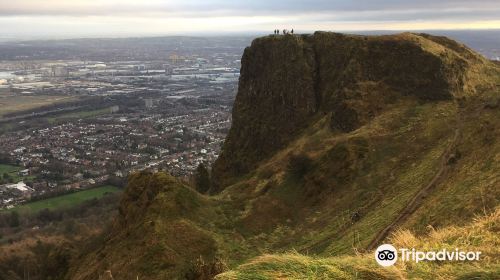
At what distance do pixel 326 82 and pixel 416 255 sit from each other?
46103mm

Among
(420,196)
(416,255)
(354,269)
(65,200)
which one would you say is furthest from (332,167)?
(65,200)

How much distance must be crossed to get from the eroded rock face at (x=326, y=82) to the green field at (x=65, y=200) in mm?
60361

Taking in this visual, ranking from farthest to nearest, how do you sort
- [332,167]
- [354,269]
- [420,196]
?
1. [332,167]
2. [420,196]
3. [354,269]

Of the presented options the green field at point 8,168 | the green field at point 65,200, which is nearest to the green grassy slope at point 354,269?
the green field at point 65,200

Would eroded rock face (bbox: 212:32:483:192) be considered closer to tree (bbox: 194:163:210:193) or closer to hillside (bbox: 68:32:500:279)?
hillside (bbox: 68:32:500:279)

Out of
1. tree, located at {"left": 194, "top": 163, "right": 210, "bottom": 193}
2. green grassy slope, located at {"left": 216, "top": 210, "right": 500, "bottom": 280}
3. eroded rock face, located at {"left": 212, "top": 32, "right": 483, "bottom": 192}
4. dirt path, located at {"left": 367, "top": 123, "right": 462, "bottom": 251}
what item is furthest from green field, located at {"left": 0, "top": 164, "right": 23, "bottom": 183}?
green grassy slope, located at {"left": 216, "top": 210, "right": 500, "bottom": 280}

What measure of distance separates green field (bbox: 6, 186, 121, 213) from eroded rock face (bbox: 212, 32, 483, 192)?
60.4m

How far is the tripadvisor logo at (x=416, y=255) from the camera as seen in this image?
925 centimetres

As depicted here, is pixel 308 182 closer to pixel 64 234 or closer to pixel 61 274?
pixel 61 274

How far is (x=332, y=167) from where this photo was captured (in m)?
39.6

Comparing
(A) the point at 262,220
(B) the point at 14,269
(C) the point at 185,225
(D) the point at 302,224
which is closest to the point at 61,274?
(C) the point at 185,225

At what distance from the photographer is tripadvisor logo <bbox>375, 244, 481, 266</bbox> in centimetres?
925

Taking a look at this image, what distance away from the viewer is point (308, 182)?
39938 millimetres

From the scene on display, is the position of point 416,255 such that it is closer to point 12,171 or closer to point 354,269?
point 354,269
